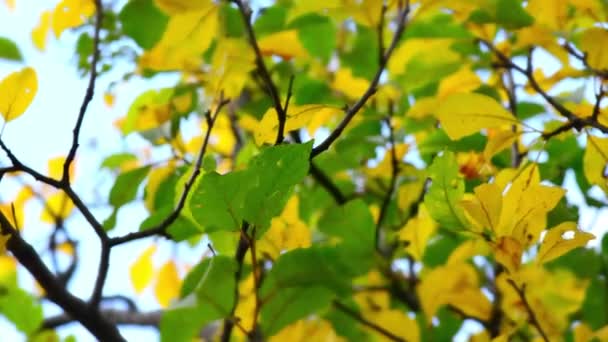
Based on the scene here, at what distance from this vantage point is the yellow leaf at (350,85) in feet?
4.45

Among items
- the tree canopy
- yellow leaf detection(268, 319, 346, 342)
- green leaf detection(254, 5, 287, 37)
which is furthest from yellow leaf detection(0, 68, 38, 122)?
green leaf detection(254, 5, 287, 37)

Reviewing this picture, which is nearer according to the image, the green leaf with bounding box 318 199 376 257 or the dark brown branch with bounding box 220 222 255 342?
the dark brown branch with bounding box 220 222 255 342

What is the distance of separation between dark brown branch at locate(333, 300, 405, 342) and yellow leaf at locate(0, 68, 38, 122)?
1.56ft

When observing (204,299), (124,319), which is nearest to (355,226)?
(204,299)

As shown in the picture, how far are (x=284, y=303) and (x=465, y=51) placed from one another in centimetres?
49

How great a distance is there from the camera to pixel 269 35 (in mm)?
1241

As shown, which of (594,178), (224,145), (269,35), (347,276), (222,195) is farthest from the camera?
(224,145)

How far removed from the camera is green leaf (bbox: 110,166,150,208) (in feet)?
3.23

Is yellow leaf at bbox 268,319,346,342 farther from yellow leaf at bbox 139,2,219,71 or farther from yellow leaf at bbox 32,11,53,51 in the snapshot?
yellow leaf at bbox 32,11,53,51

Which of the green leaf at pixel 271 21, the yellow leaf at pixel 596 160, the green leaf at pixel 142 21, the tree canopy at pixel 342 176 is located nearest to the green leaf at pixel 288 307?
the tree canopy at pixel 342 176

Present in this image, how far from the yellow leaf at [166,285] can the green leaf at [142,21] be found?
0.55 meters

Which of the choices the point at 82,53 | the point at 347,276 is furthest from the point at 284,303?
the point at 82,53

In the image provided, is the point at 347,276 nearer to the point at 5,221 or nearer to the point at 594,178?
the point at 594,178

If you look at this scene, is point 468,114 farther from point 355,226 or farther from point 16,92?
point 16,92
